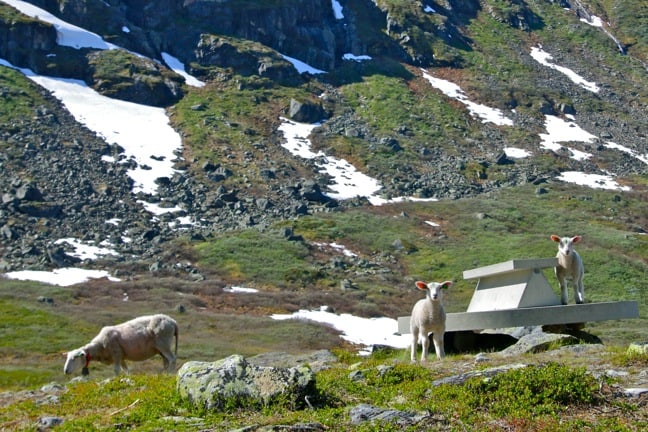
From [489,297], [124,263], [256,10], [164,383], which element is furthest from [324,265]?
[256,10]

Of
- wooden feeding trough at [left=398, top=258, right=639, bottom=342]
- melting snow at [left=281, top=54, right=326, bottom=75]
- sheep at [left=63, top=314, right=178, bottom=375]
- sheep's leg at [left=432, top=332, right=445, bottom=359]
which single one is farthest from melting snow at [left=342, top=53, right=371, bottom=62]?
sheep's leg at [left=432, top=332, right=445, bottom=359]

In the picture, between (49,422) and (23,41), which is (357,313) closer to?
(49,422)

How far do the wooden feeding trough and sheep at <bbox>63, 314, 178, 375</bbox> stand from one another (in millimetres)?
7147

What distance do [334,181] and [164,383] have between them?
3139 inches

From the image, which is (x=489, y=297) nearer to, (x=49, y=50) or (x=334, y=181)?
(x=334, y=181)

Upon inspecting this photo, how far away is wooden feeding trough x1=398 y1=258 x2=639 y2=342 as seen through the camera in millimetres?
19641

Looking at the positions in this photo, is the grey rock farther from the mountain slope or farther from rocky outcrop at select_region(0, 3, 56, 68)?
rocky outcrop at select_region(0, 3, 56, 68)

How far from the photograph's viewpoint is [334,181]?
93250 mm

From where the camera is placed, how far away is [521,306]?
2062cm

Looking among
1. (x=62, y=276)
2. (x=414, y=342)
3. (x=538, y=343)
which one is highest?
(x=538, y=343)

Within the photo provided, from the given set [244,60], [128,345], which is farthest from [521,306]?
[244,60]

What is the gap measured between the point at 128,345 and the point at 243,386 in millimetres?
10124

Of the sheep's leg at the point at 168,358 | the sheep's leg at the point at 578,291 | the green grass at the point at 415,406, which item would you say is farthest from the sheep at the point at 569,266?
the sheep's leg at the point at 168,358

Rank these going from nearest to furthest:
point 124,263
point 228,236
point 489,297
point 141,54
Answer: point 489,297, point 124,263, point 228,236, point 141,54
